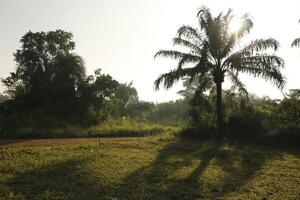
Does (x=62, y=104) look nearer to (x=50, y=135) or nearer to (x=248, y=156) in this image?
(x=50, y=135)

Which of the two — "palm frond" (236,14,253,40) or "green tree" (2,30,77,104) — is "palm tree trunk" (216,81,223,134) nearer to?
"palm frond" (236,14,253,40)

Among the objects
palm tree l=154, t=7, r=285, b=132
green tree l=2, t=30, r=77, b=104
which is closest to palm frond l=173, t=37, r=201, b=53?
palm tree l=154, t=7, r=285, b=132

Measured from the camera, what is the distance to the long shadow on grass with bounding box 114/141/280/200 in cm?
941

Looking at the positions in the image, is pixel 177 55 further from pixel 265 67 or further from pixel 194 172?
pixel 194 172

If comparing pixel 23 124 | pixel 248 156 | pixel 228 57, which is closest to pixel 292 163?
pixel 248 156

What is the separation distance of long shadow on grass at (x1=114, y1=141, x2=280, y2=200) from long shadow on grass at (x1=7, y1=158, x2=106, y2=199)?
2.38ft

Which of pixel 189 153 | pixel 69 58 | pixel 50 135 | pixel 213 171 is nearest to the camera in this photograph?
pixel 213 171

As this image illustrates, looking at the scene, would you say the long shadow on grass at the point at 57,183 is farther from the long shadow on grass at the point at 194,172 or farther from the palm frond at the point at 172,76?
the palm frond at the point at 172,76

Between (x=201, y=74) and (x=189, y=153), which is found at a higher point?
(x=201, y=74)

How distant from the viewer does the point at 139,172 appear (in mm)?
11133

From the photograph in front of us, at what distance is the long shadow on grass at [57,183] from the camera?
28.4 ft

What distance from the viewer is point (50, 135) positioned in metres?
18.0

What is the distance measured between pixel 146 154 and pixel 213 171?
2.88m

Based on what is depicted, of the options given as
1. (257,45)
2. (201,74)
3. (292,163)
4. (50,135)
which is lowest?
(292,163)
